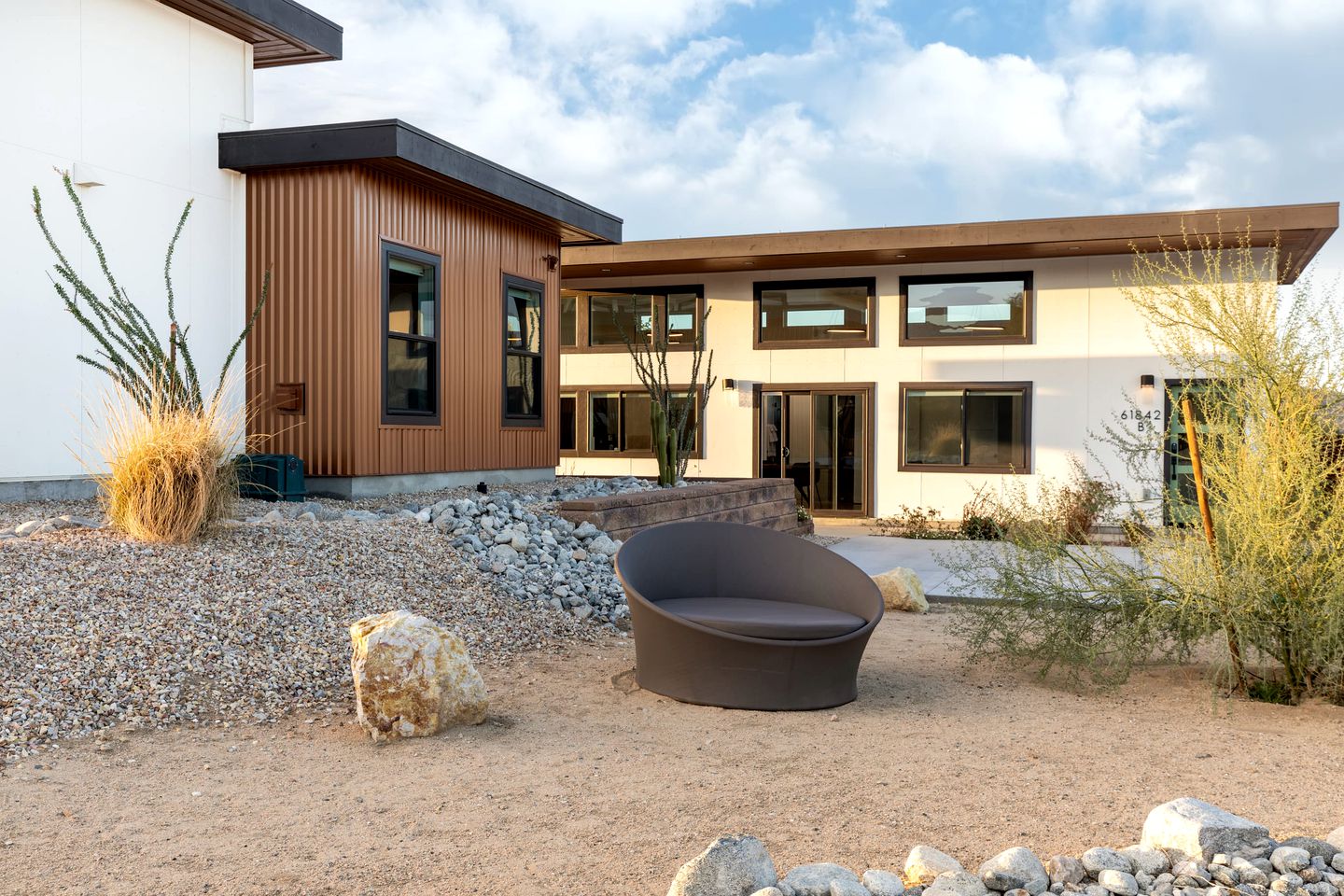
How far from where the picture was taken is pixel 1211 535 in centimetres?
467

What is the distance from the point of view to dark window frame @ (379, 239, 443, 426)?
926cm

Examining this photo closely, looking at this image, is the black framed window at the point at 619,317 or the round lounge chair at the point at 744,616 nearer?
the round lounge chair at the point at 744,616

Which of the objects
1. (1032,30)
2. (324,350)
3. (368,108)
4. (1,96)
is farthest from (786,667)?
(368,108)

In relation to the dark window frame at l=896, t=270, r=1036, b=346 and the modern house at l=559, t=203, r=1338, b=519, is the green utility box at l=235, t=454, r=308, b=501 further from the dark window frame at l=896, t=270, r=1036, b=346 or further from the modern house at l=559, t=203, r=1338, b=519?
the dark window frame at l=896, t=270, r=1036, b=346

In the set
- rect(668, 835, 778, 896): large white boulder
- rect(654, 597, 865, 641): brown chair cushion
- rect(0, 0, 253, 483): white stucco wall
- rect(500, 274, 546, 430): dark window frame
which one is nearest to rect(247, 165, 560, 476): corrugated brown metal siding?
rect(0, 0, 253, 483): white stucco wall

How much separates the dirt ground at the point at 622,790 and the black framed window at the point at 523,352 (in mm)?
6705

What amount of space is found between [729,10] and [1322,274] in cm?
884

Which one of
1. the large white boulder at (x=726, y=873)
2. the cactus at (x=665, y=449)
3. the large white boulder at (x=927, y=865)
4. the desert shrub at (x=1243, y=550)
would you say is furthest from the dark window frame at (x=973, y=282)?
the large white boulder at (x=726, y=873)

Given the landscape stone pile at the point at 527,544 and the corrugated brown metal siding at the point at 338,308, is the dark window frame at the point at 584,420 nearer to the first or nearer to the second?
the corrugated brown metal siding at the point at 338,308

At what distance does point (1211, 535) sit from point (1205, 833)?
90.3 inches

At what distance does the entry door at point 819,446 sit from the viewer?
1554 centimetres

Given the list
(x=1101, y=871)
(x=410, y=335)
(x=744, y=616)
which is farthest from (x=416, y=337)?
(x=1101, y=871)

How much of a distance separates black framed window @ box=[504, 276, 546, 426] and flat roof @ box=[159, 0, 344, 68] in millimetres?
2732

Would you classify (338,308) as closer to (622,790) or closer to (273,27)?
(273,27)
